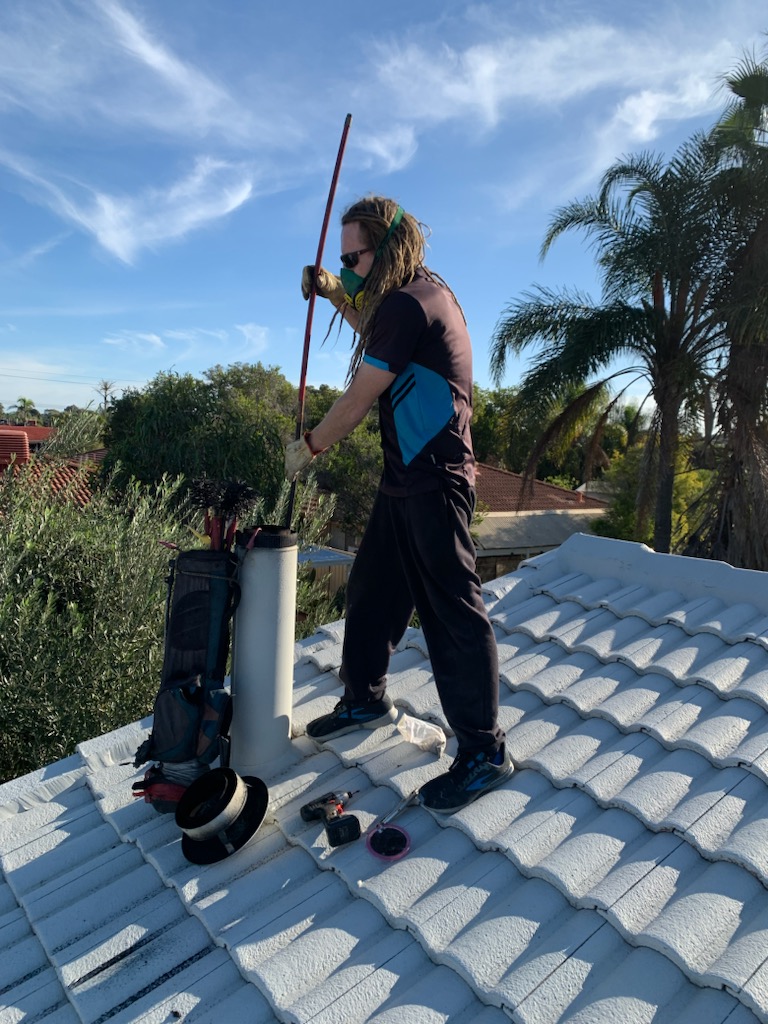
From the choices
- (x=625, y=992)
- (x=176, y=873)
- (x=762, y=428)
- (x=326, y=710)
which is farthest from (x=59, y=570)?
(x=762, y=428)

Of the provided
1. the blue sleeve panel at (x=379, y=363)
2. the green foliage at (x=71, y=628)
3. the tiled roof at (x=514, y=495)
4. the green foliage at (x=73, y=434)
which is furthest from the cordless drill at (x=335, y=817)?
the tiled roof at (x=514, y=495)

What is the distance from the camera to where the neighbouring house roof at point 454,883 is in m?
1.62

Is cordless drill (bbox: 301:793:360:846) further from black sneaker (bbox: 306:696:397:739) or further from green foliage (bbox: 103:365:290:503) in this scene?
green foliage (bbox: 103:365:290:503)

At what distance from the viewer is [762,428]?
34.0 ft

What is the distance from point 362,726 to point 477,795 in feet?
1.93

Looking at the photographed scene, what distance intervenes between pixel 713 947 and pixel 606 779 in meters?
0.65

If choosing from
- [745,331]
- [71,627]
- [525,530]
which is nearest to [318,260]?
[71,627]

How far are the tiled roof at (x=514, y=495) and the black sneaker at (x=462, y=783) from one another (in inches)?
733

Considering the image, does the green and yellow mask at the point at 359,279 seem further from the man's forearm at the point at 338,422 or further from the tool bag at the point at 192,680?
the tool bag at the point at 192,680

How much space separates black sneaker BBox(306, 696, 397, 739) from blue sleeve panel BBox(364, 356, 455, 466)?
36.3 inches

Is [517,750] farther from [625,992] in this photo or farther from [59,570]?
[59,570]

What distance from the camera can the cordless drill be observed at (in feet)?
6.93

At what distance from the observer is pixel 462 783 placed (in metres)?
2.24

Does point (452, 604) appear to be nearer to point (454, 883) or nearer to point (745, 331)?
point (454, 883)
